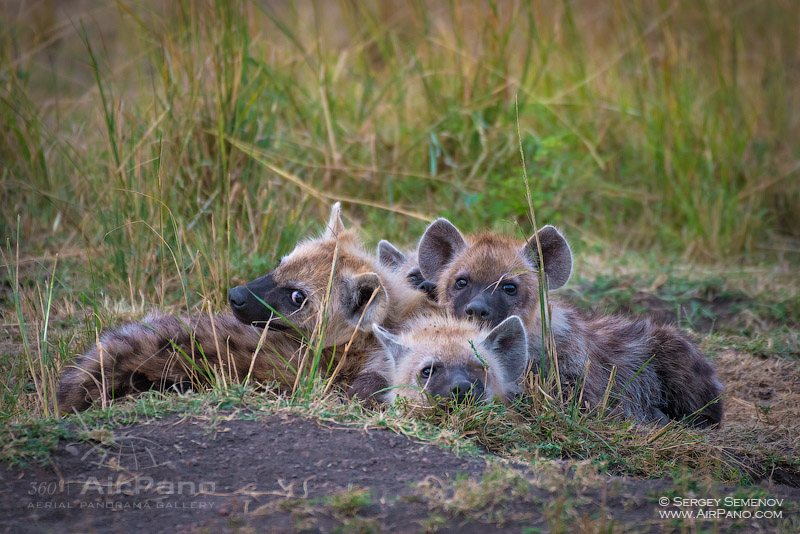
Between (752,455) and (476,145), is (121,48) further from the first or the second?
(752,455)

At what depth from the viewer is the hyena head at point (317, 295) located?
335cm

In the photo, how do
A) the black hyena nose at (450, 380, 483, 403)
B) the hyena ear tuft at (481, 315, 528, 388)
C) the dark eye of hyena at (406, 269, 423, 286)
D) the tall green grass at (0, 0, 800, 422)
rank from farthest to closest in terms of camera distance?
1. the tall green grass at (0, 0, 800, 422)
2. the dark eye of hyena at (406, 269, 423, 286)
3. the hyena ear tuft at (481, 315, 528, 388)
4. the black hyena nose at (450, 380, 483, 403)

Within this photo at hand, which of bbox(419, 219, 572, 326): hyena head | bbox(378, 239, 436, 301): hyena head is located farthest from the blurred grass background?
bbox(419, 219, 572, 326): hyena head

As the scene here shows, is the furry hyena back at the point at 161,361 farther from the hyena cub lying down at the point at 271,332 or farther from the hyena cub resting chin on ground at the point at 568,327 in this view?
the hyena cub resting chin on ground at the point at 568,327

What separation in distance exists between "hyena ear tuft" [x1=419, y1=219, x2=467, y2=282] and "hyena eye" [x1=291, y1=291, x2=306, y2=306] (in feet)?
1.97

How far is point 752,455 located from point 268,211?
2740 mm

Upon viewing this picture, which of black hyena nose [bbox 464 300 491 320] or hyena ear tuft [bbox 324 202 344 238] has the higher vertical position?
hyena ear tuft [bbox 324 202 344 238]

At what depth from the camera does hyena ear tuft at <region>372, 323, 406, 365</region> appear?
3109mm

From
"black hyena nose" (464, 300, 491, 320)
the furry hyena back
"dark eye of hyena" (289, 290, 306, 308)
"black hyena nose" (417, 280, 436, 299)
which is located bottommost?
the furry hyena back

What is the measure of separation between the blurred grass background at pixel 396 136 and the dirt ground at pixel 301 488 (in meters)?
1.66

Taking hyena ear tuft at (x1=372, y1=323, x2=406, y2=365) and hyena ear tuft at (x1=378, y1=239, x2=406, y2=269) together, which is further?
hyena ear tuft at (x1=378, y1=239, x2=406, y2=269)

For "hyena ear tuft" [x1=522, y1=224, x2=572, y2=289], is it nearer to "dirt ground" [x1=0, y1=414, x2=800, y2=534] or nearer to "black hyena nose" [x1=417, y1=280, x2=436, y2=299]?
"black hyena nose" [x1=417, y1=280, x2=436, y2=299]

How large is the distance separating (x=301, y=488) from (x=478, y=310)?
1388 millimetres

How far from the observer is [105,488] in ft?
6.88
